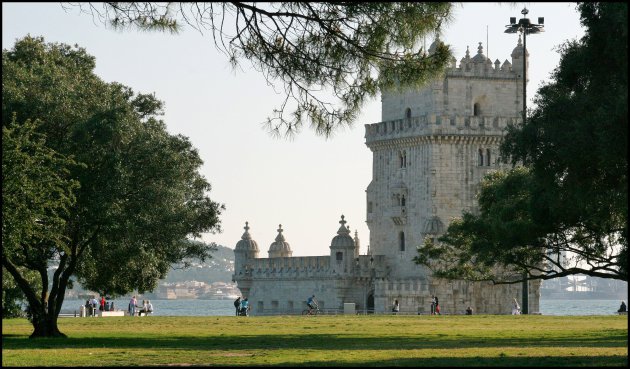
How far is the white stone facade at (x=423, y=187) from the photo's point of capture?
108 meters

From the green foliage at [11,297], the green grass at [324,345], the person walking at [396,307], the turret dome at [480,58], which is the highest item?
the turret dome at [480,58]

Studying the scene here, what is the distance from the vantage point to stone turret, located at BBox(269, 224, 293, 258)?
129375 mm

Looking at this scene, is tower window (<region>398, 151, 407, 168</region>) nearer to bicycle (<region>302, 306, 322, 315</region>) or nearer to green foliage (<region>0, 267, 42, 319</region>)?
bicycle (<region>302, 306, 322, 315</region>)

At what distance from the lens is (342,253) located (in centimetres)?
11538

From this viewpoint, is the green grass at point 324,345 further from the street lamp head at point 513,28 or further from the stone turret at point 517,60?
the stone turret at point 517,60

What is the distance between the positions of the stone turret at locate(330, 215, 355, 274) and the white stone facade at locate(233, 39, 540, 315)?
0.07m

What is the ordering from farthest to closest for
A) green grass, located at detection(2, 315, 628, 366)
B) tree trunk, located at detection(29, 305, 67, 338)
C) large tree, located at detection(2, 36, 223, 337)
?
1. tree trunk, located at detection(29, 305, 67, 338)
2. large tree, located at detection(2, 36, 223, 337)
3. green grass, located at detection(2, 315, 628, 366)

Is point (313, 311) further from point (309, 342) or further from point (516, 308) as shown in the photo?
point (309, 342)

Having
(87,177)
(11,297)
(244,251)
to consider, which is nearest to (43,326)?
(87,177)

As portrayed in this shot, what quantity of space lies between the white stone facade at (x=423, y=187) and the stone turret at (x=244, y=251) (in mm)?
11084

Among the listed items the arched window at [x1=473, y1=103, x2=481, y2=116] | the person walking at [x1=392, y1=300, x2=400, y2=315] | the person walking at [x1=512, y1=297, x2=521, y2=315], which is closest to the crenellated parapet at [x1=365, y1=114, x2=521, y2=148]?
the arched window at [x1=473, y1=103, x2=481, y2=116]

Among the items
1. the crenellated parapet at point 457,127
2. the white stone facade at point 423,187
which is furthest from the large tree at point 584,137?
the crenellated parapet at point 457,127

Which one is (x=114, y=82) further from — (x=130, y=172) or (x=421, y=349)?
(x=421, y=349)

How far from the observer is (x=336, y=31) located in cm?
3195
